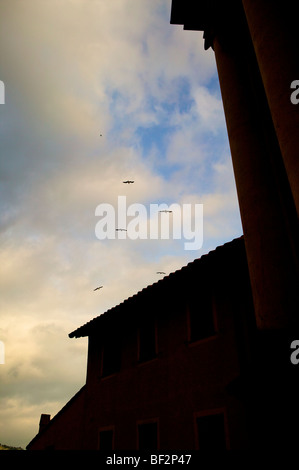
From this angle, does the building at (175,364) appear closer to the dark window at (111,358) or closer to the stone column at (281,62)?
the dark window at (111,358)

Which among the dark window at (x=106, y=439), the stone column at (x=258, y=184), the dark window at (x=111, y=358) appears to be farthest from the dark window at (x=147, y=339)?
the stone column at (x=258, y=184)

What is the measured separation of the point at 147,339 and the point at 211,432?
3651 millimetres

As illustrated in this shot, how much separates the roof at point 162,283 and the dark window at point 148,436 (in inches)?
133

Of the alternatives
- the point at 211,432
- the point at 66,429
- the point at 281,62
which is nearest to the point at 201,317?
the point at 211,432

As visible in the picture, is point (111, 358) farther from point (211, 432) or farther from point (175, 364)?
point (211, 432)

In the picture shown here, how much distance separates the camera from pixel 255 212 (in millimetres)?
4359

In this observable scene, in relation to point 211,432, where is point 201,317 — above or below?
above

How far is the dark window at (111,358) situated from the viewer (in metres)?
11.0

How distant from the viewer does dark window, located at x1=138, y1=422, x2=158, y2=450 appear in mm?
8119

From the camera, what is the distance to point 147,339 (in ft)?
32.8

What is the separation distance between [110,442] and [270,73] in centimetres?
1062

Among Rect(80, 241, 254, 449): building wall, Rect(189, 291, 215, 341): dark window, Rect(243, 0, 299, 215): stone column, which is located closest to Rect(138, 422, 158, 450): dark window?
Rect(80, 241, 254, 449): building wall

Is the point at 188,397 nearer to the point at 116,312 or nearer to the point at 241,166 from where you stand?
the point at 116,312
